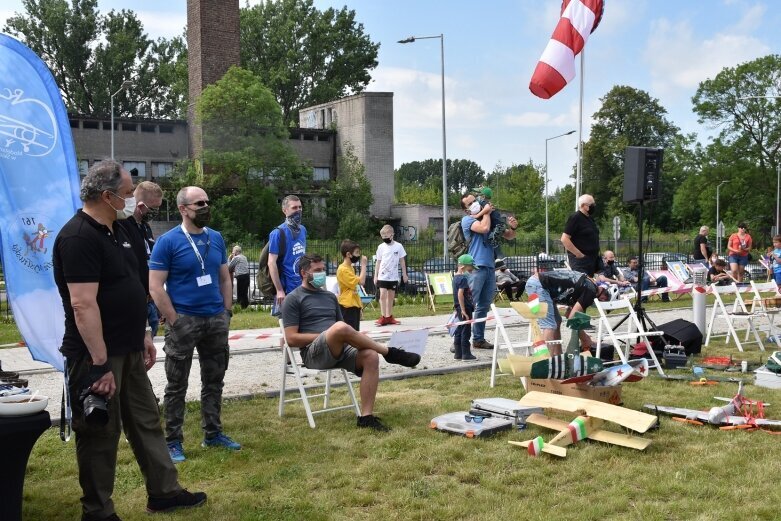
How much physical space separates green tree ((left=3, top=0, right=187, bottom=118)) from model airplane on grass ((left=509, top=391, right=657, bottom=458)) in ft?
192

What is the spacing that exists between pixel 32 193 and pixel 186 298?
1725mm

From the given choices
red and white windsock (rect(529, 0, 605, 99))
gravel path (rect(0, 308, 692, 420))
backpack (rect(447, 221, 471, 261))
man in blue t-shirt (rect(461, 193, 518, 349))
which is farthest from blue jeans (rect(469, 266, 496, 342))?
red and white windsock (rect(529, 0, 605, 99))

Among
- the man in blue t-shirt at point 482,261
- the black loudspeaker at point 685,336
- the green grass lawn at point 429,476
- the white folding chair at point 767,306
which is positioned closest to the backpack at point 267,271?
the green grass lawn at point 429,476

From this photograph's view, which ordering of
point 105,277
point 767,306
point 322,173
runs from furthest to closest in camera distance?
point 322,173, point 767,306, point 105,277

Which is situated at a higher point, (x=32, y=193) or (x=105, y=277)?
(x=32, y=193)

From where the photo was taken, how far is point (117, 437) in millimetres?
4266

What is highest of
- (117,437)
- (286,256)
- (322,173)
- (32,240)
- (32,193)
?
(322,173)

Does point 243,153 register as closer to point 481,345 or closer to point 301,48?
point 301,48

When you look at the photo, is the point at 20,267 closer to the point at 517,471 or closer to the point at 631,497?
the point at 517,471

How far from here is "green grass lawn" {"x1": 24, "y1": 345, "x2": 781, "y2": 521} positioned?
4.50 meters

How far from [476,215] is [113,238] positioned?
5890mm

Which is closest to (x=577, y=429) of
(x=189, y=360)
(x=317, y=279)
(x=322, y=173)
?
(x=317, y=279)

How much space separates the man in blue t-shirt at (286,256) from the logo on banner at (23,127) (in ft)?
8.11

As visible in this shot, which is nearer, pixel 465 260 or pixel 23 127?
pixel 23 127
